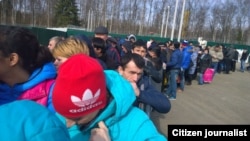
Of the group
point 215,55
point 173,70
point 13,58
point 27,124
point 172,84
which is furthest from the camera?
point 215,55

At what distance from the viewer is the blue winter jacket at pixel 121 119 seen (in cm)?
133

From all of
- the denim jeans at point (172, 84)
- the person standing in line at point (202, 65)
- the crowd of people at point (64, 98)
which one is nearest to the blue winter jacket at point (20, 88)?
the crowd of people at point (64, 98)

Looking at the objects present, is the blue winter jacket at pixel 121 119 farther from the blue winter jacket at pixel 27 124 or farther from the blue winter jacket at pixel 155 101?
the blue winter jacket at pixel 155 101

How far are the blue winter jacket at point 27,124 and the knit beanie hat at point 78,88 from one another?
1.01ft

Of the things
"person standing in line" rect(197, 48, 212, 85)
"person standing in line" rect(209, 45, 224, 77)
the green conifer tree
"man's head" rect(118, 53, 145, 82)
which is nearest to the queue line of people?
"man's head" rect(118, 53, 145, 82)

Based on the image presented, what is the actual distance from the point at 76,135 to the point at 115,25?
2285 inches

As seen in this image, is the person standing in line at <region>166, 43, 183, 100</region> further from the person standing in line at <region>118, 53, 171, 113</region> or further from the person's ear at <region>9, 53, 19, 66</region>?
the person's ear at <region>9, 53, 19, 66</region>

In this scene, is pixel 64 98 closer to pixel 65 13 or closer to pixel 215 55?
pixel 215 55

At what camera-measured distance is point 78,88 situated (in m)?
1.18

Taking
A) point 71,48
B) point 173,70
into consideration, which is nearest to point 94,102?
point 71,48

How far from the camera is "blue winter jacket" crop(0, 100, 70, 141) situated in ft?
2.72

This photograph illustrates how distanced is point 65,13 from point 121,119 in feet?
166

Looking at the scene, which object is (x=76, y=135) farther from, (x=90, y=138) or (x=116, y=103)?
(x=116, y=103)

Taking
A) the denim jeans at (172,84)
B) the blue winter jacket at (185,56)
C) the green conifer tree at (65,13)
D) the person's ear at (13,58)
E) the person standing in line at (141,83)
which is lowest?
the denim jeans at (172,84)
